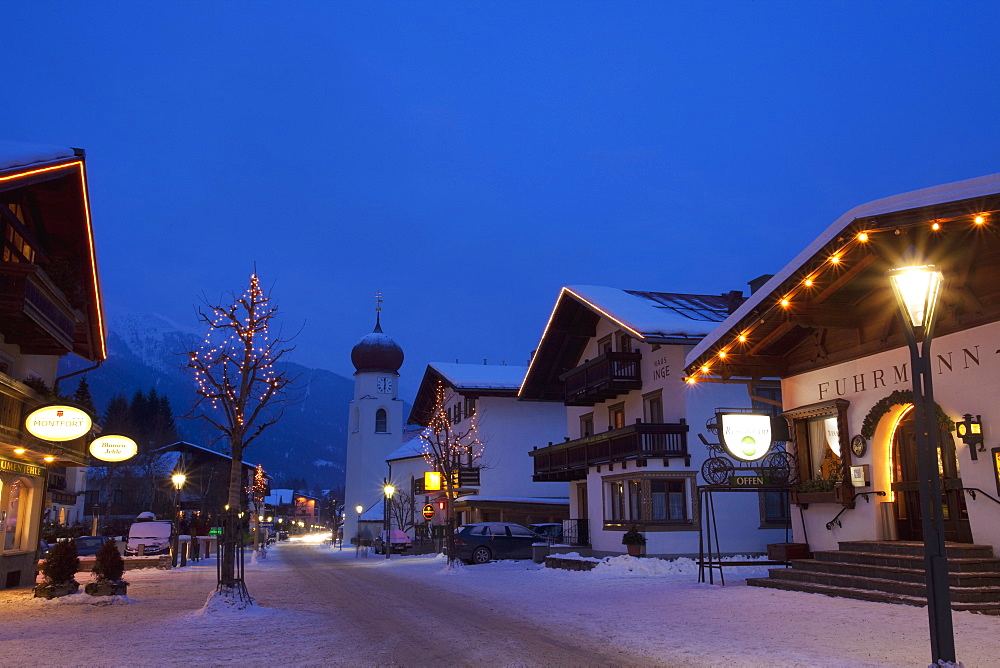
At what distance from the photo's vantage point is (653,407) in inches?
1218

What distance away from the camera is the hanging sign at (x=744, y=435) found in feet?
57.9

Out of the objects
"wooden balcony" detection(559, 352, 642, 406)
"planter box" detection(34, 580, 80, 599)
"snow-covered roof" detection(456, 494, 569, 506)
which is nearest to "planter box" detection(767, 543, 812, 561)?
"wooden balcony" detection(559, 352, 642, 406)

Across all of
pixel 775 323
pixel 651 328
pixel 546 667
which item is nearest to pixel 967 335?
pixel 775 323

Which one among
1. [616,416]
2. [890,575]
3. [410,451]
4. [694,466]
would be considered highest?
[410,451]

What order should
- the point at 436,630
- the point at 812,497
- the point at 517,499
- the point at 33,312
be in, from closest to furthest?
the point at 436,630
the point at 33,312
the point at 812,497
the point at 517,499

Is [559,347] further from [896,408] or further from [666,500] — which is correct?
[896,408]

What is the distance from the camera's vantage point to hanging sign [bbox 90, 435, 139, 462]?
1944 centimetres

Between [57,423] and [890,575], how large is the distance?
1615 cm

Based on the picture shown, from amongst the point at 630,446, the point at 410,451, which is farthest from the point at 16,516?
the point at 410,451

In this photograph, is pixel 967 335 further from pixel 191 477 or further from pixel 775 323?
pixel 191 477

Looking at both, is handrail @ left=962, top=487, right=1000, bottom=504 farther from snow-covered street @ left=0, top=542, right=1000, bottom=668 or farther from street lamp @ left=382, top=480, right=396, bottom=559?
street lamp @ left=382, top=480, right=396, bottom=559

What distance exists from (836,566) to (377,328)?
8049cm

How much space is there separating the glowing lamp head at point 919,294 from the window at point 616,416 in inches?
982

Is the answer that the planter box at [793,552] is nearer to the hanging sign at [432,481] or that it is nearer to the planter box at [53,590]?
the planter box at [53,590]
